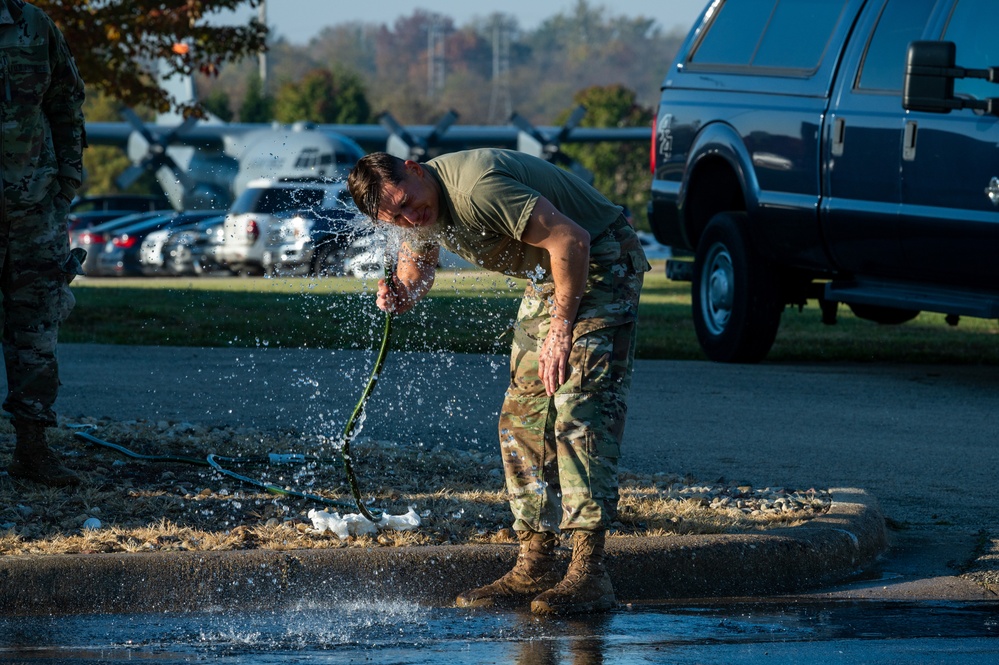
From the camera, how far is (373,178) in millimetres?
4438

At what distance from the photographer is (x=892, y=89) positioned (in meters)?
9.08

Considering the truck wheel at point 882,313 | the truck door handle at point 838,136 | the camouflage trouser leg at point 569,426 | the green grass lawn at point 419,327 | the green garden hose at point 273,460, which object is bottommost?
the green grass lawn at point 419,327

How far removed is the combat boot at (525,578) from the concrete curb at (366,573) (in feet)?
0.40

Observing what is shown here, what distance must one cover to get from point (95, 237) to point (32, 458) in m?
33.6

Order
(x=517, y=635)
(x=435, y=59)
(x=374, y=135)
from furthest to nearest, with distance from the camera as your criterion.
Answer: (x=435, y=59)
(x=374, y=135)
(x=517, y=635)

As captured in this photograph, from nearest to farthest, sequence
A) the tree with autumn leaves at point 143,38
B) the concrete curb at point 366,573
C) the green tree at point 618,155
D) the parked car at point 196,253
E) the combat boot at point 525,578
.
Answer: the concrete curb at point 366,573, the combat boot at point 525,578, the tree with autumn leaves at point 143,38, the parked car at point 196,253, the green tree at point 618,155

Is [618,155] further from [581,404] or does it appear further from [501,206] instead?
[501,206]

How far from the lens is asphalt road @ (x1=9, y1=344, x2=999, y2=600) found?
21.9 ft

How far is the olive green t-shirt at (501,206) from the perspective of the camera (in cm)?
443

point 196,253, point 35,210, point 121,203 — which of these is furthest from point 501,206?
point 121,203

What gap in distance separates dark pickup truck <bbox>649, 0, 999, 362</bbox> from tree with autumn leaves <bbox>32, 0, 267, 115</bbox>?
671cm

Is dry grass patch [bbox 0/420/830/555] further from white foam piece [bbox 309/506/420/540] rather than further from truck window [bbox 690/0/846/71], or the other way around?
truck window [bbox 690/0/846/71]

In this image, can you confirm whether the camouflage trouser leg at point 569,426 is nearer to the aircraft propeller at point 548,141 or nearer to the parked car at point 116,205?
the parked car at point 116,205

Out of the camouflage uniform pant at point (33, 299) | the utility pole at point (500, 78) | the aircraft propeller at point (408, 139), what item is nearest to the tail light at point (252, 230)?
the aircraft propeller at point (408, 139)
